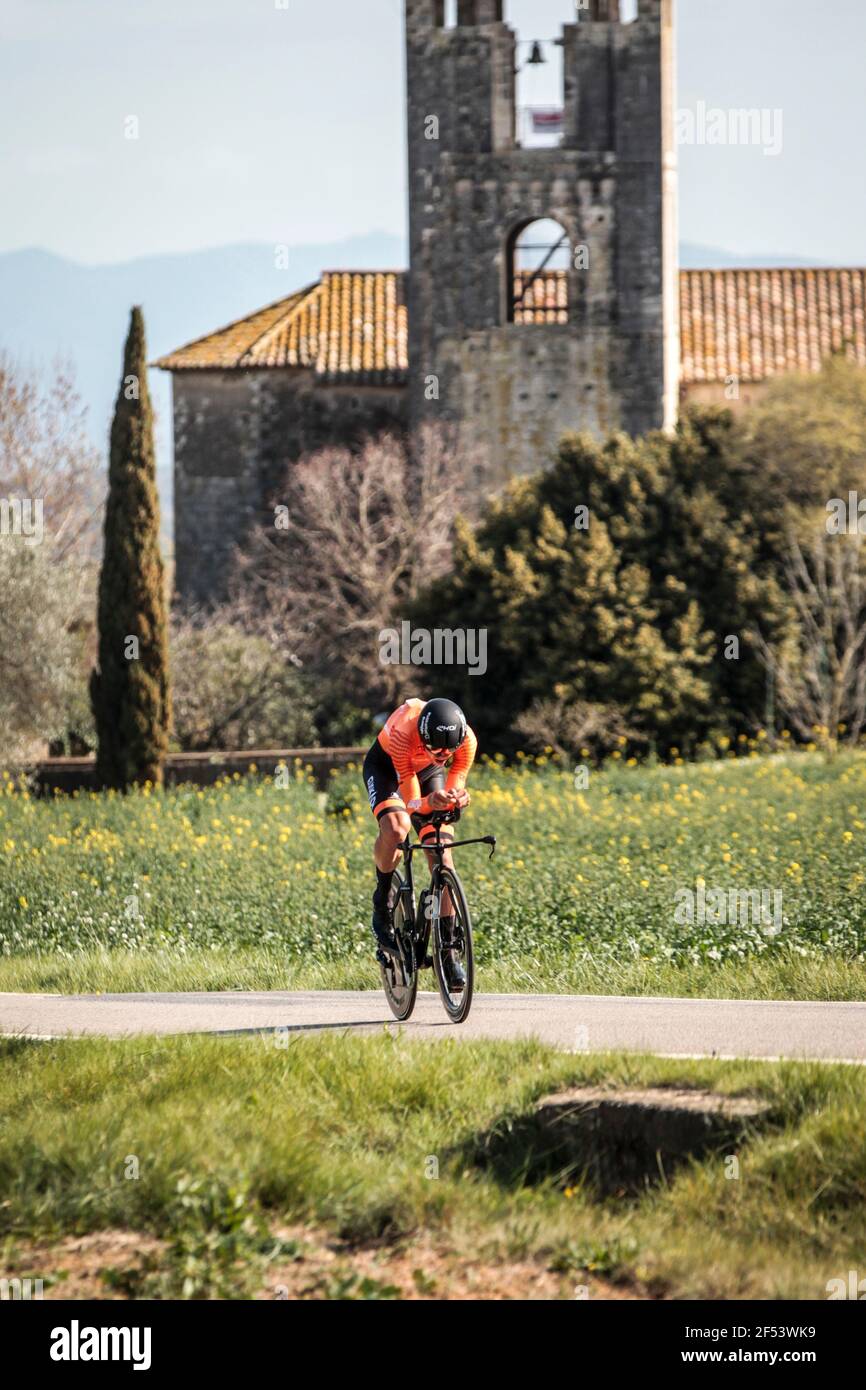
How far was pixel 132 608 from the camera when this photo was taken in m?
27.6

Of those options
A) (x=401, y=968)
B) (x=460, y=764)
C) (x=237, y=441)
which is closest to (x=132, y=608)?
(x=237, y=441)

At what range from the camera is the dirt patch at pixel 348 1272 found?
6301 millimetres

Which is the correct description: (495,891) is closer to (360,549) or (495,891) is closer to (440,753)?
(440,753)

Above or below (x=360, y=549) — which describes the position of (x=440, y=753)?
below

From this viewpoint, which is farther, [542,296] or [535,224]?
[542,296]

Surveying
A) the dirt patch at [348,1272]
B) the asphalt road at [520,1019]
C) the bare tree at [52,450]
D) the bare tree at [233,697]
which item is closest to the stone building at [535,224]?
the bare tree at [233,697]

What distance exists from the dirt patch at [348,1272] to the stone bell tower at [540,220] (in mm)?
31588

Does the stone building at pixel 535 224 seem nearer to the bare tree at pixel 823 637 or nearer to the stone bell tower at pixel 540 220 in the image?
the stone bell tower at pixel 540 220

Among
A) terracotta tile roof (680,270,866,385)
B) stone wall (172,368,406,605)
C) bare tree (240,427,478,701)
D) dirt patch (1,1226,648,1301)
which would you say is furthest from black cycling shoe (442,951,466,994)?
terracotta tile roof (680,270,866,385)

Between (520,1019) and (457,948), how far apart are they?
27.2 inches

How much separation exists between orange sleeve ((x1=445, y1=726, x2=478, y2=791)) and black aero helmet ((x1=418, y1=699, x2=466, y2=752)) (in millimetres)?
178

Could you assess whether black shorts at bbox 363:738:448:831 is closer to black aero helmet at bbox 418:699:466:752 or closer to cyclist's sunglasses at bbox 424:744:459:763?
cyclist's sunglasses at bbox 424:744:459:763

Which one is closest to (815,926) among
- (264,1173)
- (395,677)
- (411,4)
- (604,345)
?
(264,1173)

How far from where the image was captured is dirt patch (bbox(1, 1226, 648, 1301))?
248 inches
